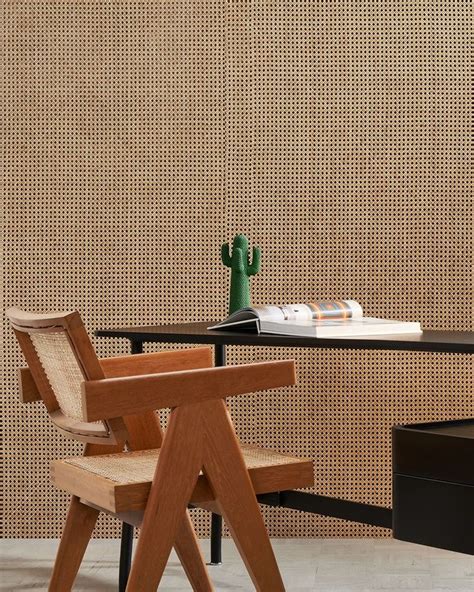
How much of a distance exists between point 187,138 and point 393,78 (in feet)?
2.46

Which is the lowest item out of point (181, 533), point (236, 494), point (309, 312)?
point (181, 533)

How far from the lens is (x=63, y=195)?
3676mm

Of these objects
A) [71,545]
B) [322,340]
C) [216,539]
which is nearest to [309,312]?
[322,340]

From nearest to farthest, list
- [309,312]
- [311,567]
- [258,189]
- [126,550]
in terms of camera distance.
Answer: [309,312], [126,550], [311,567], [258,189]

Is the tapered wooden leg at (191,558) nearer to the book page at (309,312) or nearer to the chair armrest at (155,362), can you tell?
the chair armrest at (155,362)

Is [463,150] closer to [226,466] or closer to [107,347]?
[107,347]

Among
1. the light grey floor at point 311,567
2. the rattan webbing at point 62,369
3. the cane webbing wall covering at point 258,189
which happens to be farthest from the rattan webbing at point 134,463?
the cane webbing wall covering at point 258,189

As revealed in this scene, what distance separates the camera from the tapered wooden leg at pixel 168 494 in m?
2.25

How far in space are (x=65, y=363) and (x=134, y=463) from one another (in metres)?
0.34

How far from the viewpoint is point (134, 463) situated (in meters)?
2.52

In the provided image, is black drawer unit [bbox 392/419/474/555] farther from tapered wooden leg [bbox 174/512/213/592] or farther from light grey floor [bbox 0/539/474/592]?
light grey floor [bbox 0/539/474/592]

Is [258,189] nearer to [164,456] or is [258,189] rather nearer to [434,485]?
[164,456]

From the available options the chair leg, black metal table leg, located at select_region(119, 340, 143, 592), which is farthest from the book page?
the chair leg

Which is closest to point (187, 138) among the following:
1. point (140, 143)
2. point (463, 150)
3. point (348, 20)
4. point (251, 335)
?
point (140, 143)
